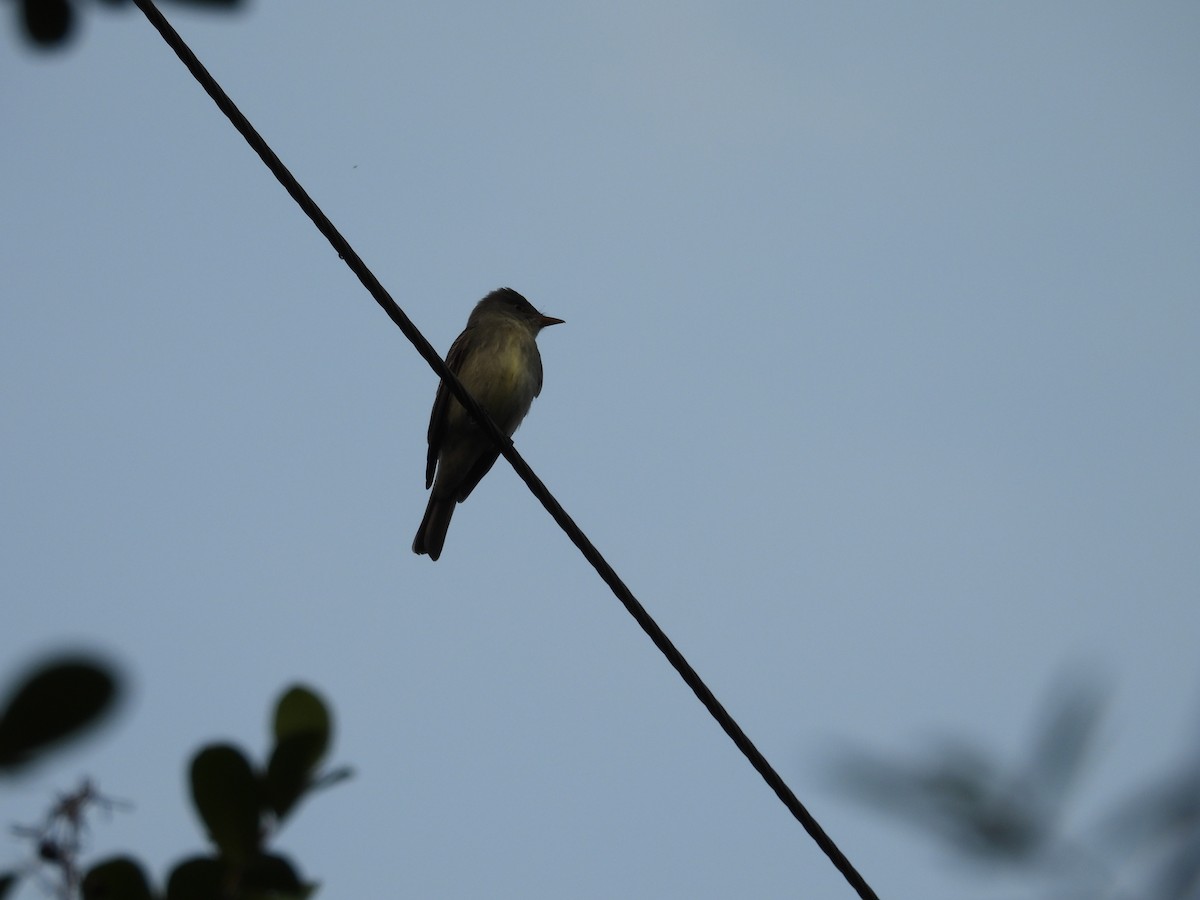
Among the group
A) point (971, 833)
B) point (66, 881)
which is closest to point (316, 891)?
point (66, 881)

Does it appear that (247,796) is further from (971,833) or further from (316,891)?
(971,833)

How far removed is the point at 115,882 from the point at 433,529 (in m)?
6.72

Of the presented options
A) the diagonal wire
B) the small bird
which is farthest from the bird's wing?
the diagonal wire

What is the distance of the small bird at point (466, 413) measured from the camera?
8.19 meters

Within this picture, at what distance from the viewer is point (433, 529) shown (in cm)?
837

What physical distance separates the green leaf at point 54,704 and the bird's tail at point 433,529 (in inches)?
276

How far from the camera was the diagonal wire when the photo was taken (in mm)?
3451

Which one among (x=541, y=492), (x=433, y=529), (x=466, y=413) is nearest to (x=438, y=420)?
(x=466, y=413)

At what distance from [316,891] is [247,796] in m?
0.17

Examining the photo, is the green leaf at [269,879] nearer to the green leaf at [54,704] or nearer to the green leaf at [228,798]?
the green leaf at [228,798]

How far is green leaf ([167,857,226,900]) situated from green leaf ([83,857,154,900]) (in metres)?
0.03

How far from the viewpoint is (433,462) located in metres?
8.38

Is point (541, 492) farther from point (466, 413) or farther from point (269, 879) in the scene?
point (466, 413)

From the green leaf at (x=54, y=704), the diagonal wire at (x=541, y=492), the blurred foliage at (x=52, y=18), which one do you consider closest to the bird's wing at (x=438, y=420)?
the diagonal wire at (x=541, y=492)
